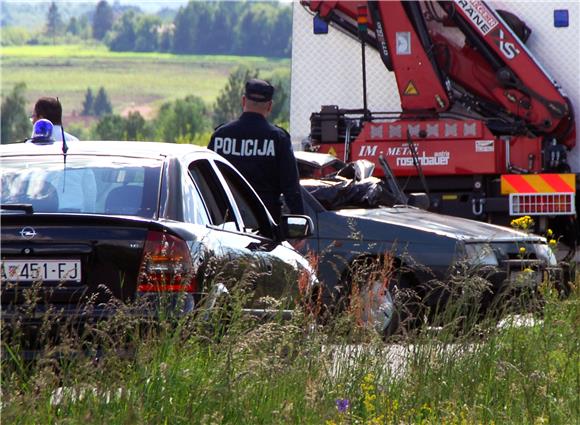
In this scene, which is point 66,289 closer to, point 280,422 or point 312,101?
point 280,422

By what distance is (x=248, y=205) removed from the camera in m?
7.68

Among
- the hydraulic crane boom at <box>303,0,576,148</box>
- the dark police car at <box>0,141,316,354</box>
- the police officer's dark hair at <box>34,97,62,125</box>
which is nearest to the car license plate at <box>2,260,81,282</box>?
the dark police car at <box>0,141,316,354</box>

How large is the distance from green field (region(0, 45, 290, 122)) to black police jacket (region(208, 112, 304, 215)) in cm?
13787

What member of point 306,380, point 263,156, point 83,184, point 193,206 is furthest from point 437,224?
point 306,380

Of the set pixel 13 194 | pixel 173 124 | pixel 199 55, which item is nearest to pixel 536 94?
A: pixel 13 194

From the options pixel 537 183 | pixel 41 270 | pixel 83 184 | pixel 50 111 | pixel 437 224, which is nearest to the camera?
pixel 41 270

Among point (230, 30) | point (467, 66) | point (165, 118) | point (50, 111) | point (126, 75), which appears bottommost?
point (165, 118)

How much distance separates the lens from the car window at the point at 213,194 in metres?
6.70

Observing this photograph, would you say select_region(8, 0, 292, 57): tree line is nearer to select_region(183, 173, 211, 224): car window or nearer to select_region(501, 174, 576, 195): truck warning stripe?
select_region(501, 174, 576, 195): truck warning stripe

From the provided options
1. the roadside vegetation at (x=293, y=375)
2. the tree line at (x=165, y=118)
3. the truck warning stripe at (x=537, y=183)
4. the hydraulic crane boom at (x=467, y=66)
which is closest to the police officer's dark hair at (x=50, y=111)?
the roadside vegetation at (x=293, y=375)

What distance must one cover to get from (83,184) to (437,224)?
446 cm

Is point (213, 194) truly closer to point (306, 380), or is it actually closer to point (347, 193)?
point (306, 380)

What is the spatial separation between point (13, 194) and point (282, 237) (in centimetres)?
202

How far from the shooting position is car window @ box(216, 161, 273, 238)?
24.7 ft
